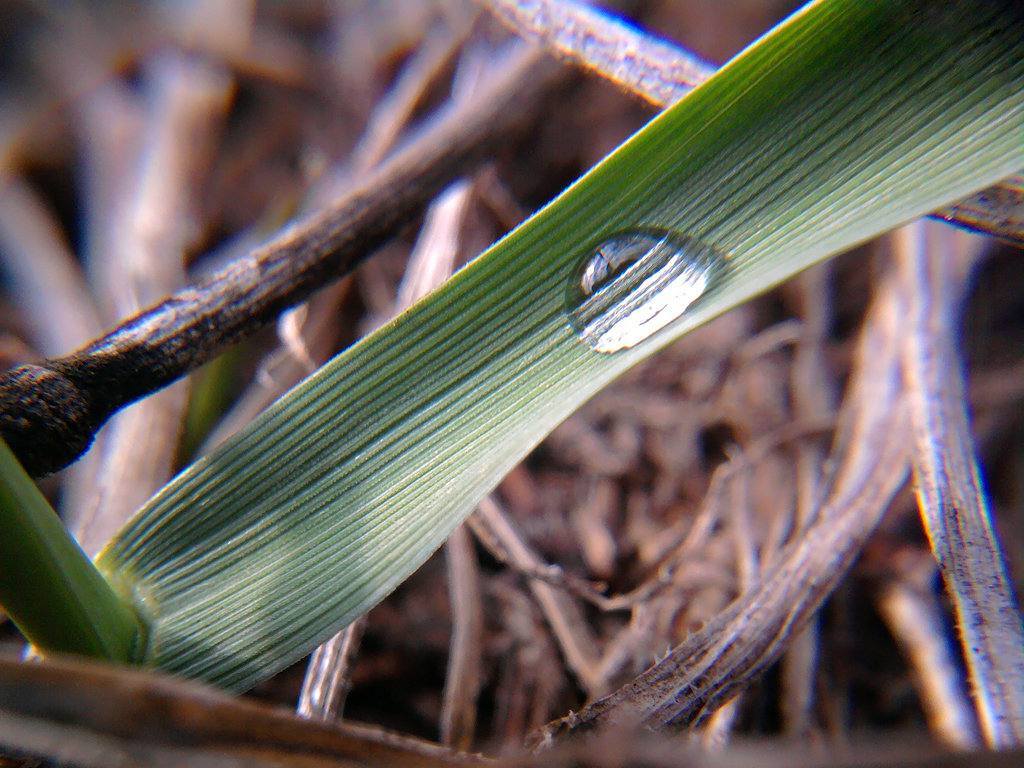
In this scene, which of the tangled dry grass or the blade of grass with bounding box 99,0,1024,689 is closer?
the blade of grass with bounding box 99,0,1024,689

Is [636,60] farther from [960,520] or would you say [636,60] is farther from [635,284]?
[960,520]

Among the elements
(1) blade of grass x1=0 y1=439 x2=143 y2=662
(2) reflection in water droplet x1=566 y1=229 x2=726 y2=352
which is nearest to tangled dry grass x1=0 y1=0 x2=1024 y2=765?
(1) blade of grass x1=0 y1=439 x2=143 y2=662

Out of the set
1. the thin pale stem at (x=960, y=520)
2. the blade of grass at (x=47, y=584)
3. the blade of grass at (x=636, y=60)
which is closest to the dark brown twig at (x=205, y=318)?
the blade of grass at (x=47, y=584)

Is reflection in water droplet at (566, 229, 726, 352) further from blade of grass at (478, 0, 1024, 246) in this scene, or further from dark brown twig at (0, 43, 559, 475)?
dark brown twig at (0, 43, 559, 475)

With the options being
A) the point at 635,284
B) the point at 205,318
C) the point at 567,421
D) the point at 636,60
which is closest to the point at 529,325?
the point at 635,284

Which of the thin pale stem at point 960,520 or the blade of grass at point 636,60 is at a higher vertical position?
the blade of grass at point 636,60

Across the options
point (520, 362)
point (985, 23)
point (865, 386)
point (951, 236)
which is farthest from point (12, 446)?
point (951, 236)

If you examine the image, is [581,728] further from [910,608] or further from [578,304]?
[910,608]

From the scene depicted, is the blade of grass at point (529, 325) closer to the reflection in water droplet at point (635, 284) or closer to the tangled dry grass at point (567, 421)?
the reflection in water droplet at point (635, 284)
